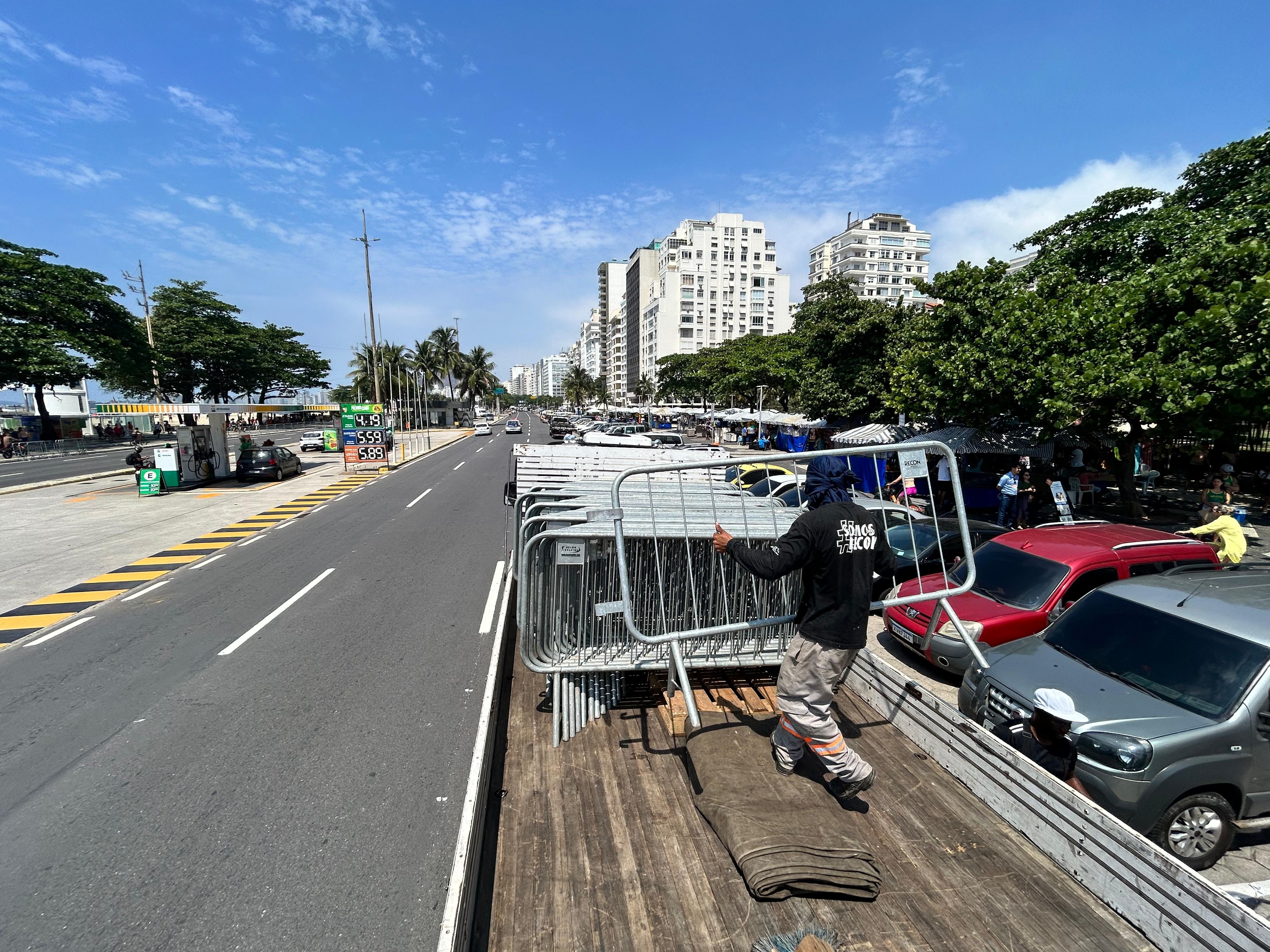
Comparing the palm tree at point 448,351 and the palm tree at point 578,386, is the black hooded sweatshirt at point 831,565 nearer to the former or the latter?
the palm tree at point 448,351

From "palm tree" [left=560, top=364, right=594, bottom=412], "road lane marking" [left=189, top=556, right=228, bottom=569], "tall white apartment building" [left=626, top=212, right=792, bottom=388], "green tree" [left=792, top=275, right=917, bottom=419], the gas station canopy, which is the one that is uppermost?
"tall white apartment building" [left=626, top=212, right=792, bottom=388]

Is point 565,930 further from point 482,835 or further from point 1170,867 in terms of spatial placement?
point 1170,867

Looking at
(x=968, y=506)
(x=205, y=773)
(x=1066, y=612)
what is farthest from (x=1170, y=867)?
(x=968, y=506)

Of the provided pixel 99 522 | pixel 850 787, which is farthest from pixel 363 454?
pixel 850 787

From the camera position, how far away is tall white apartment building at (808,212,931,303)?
86000mm

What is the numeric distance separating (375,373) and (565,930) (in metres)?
30.7

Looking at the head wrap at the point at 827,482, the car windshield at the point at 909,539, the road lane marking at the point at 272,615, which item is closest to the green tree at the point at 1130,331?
the car windshield at the point at 909,539

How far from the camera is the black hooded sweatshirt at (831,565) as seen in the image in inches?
121

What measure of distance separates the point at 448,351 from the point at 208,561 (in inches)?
2613

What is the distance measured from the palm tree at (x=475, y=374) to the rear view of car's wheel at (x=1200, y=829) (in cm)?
7815

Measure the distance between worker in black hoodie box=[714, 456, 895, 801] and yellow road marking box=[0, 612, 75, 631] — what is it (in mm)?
9983

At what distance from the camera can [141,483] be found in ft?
60.7

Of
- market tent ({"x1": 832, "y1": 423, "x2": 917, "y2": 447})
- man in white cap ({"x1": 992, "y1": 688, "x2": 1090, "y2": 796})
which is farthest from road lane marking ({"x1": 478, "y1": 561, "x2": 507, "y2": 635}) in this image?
market tent ({"x1": 832, "y1": 423, "x2": 917, "y2": 447})

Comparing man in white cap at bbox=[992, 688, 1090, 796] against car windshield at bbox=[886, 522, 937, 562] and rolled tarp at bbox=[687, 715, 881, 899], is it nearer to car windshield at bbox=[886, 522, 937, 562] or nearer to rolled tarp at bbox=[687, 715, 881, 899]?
rolled tarp at bbox=[687, 715, 881, 899]
